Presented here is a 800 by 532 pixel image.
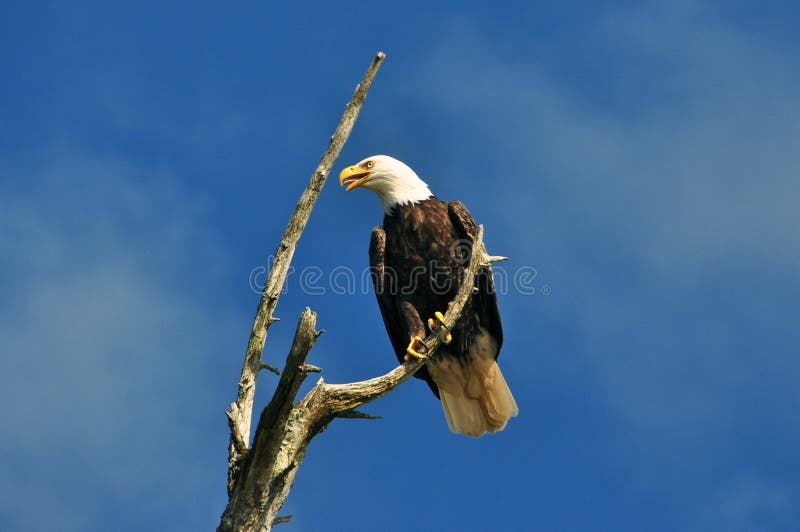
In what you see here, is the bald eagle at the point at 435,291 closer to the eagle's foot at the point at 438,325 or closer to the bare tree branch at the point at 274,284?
the eagle's foot at the point at 438,325

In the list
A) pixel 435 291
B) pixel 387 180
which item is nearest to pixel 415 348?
pixel 435 291

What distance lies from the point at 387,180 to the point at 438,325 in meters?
1.77

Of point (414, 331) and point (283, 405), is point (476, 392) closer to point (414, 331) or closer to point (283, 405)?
point (414, 331)

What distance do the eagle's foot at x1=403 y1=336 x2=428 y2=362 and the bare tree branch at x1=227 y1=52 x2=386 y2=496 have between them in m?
1.17

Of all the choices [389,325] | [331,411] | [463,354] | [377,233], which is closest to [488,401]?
[463,354]

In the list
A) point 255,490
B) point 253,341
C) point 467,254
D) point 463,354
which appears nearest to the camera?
point 255,490

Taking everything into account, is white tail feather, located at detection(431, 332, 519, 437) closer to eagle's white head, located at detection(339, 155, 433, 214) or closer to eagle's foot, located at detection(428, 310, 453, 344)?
eagle's foot, located at detection(428, 310, 453, 344)

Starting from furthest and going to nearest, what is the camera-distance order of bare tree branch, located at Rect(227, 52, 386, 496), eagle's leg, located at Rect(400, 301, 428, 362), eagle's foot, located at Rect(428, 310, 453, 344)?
eagle's leg, located at Rect(400, 301, 428, 362) → eagle's foot, located at Rect(428, 310, 453, 344) → bare tree branch, located at Rect(227, 52, 386, 496)

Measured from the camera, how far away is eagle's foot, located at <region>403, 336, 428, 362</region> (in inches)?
259

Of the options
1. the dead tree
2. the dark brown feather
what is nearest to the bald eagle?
the dark brown feather

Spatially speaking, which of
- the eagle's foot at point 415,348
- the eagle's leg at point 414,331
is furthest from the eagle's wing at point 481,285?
the eagle's foot at point 415,348

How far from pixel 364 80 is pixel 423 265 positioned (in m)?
1.74

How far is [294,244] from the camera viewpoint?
6113 millimetres

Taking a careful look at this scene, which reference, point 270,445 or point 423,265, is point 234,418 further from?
point 423,265
